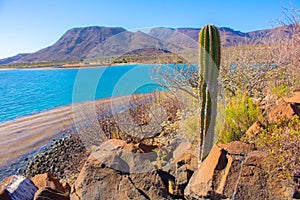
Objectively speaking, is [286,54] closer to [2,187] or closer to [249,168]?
[249,168]

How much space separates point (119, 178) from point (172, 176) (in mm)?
808

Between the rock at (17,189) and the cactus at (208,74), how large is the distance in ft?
9.29

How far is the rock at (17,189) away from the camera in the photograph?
3755 millimetres

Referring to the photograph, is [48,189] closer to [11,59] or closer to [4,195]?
[4,195]

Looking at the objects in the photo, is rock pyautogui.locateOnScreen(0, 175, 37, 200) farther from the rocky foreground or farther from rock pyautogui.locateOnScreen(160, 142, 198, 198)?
rock pyautogui.locateOnScreen(160, 142, 198, 198)

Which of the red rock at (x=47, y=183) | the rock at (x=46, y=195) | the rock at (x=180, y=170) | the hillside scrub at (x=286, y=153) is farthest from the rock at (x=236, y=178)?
the red rock at (x=47, y=183)

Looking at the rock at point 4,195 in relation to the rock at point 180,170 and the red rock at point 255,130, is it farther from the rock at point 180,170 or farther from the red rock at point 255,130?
the red rock at point 255,130

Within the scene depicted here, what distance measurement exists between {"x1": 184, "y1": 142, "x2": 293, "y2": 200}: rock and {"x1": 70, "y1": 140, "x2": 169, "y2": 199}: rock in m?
0.57

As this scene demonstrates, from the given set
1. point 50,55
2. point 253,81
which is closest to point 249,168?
point 253,81

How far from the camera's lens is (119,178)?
3.71m

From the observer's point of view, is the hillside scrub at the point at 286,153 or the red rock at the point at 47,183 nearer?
the hillside scrub at the point at 286,153

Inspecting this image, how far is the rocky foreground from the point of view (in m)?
2.97

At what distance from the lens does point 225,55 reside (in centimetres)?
778

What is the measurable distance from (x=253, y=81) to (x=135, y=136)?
146 inches
